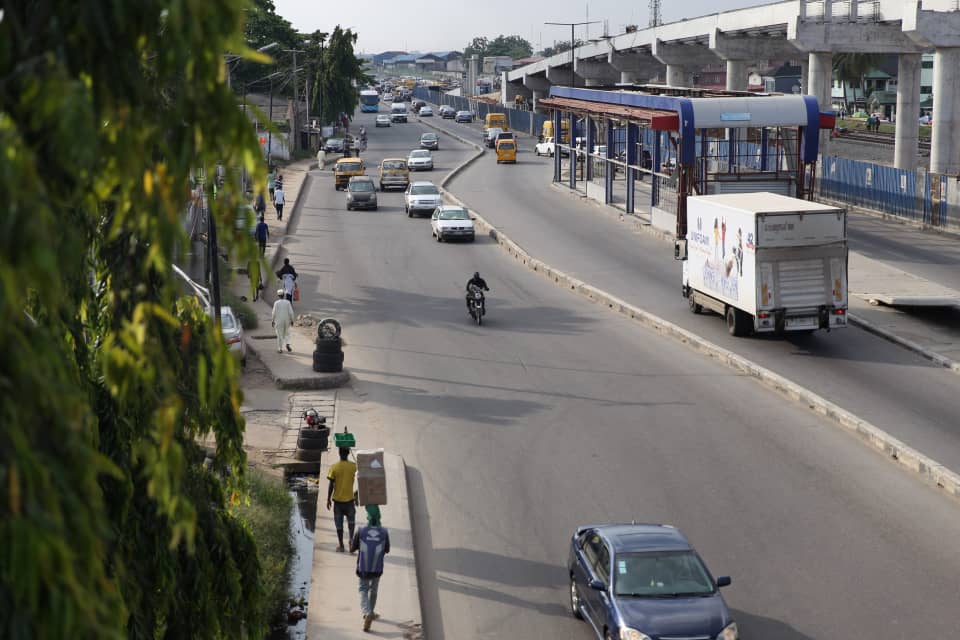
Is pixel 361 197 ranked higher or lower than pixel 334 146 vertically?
lower

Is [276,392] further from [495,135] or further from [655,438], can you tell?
[495,135]

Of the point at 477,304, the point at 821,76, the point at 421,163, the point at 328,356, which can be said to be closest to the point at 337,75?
the point at 421,163

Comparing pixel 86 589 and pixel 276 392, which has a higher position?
pixel 86 589

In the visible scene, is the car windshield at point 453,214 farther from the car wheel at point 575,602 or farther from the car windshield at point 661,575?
the car windshield at point 661,575

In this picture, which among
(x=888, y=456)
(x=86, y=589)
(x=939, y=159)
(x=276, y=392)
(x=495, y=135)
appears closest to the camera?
A: (x=86, y=589)

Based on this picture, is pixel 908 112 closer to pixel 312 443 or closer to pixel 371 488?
pixel 312 443

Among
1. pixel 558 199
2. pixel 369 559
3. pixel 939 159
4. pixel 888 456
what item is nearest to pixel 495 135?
pixel 558 199

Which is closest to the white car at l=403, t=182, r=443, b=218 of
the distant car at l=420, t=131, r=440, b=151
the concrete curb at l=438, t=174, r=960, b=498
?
the concrete curb at l=438, t=174, r=960, b=498

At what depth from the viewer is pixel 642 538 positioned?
13719mm

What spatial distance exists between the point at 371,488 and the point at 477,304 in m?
16.5

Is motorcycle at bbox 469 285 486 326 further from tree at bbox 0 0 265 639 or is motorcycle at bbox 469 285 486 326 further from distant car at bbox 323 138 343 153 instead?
distant car at bbox 323 138 343 153

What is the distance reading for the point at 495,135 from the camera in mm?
99062

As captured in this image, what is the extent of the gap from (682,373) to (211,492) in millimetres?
18506

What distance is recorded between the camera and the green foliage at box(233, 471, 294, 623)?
47.1ft
